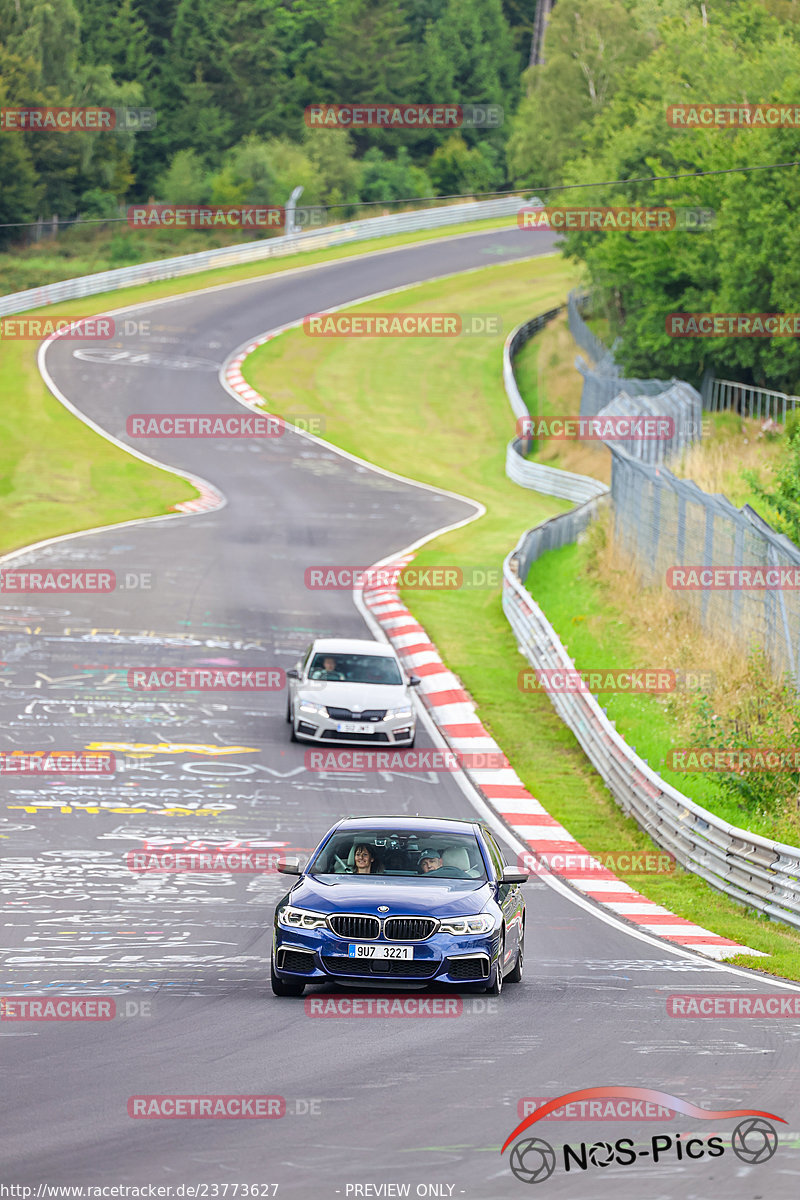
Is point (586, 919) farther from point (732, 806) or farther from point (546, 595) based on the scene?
point (546, 595)

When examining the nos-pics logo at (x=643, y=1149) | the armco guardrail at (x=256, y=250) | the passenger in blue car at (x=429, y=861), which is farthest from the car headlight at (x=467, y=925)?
the armco guardrail at (x=256, y=250)

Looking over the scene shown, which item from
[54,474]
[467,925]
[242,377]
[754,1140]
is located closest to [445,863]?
[467,925]

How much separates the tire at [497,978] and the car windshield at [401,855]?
0.71 meters

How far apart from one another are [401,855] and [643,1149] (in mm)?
4511

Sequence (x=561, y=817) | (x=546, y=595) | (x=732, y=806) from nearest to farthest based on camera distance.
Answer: (x=732, y=806)
(x=561, y=817)
(x=546, y=595)

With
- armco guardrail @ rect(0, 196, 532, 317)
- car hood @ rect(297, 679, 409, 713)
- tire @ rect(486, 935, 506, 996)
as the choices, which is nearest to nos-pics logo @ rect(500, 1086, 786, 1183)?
tire @ rect(486, 935, 506, 996)

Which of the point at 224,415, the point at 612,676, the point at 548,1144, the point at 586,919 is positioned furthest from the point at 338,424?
the point at 548,1144

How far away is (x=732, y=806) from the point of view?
17719 mm

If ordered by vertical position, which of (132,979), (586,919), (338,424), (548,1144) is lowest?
(338,424)

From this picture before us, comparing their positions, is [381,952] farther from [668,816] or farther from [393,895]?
[668,816]

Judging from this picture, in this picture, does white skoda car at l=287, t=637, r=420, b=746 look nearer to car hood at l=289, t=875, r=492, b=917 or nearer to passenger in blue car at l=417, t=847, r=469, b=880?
passenger in blue car at l=417, t=847, r=469, b=880

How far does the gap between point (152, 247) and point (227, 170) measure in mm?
11040

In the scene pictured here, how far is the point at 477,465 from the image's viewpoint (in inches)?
1981

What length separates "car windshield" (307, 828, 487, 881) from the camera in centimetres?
1151
